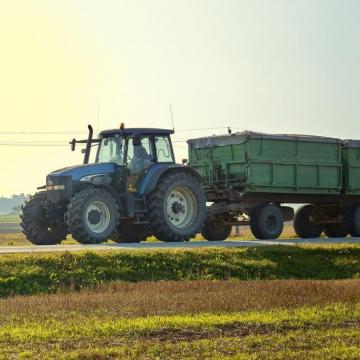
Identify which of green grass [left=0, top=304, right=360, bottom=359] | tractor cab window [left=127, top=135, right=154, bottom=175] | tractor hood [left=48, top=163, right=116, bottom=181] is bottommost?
green grass [left=0, top=304, right=360, bottom=359]

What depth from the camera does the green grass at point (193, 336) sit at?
380 inches

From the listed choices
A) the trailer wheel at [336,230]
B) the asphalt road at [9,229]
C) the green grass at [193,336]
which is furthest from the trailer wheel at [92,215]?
the asphalt road at [9,229]

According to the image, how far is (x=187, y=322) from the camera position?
462 inches

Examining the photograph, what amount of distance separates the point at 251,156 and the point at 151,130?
4560mm

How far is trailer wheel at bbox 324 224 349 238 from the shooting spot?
94.9 ft

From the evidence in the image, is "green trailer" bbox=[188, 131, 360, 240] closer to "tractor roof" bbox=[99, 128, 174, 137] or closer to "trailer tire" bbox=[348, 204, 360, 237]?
"trailer tire" bbox=[348, 204, 360, 237]

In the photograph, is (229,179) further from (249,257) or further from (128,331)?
(128,331)

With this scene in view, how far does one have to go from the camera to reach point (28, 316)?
488 inches

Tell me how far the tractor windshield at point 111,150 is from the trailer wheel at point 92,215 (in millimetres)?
1445

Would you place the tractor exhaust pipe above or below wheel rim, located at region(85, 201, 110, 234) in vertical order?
above

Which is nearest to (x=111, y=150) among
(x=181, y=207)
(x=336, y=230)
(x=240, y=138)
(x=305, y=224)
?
(x=181, y=207)

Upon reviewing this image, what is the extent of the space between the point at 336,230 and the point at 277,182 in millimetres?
4003

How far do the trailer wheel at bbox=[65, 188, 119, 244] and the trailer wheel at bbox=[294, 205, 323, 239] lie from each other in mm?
10071

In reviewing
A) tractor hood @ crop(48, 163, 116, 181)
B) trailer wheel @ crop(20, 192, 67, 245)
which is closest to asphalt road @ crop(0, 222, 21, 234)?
trailer wheel @ crop(20, 192, 67, 245)
